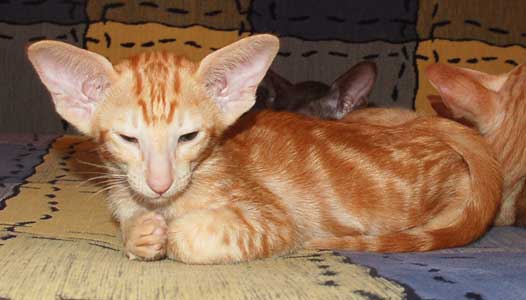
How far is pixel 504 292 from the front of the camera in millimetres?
1173

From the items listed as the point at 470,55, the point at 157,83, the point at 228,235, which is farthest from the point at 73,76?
the point at 470,55

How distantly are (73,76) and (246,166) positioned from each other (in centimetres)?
44

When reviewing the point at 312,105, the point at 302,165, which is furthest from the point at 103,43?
the point at 302,165

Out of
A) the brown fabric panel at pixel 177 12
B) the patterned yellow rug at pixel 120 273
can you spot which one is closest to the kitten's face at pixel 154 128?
the patterned yellow rug at pixel 120 273

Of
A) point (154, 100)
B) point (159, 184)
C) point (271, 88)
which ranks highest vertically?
point (154, 100)

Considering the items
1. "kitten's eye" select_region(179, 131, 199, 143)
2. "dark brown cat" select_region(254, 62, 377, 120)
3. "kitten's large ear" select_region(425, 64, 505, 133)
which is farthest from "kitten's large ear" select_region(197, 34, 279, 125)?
"dark brown cat" select_region(254, 62, 377, 120)

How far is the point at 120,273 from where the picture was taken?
122cm

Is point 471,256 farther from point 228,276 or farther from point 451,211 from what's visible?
point 228,276

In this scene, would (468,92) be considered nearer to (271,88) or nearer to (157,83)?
(157,83)

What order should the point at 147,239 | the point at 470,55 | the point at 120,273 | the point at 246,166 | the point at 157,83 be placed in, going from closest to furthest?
the point at 120,273 < the point at 147,239 < the point at 157,83 < the point at 246,166 < the point at 470,55

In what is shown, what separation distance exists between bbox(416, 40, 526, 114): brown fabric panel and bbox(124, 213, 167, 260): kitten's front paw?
5.80ft

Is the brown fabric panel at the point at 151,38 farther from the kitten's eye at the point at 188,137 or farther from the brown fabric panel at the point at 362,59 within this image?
the kitten's eye at the point at 188,137

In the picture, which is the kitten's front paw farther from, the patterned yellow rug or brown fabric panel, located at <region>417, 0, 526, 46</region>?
brown fabric panel, located at <region>417, 0, 526, 46</region>

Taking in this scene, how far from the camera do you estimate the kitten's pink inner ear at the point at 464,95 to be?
1.89m
